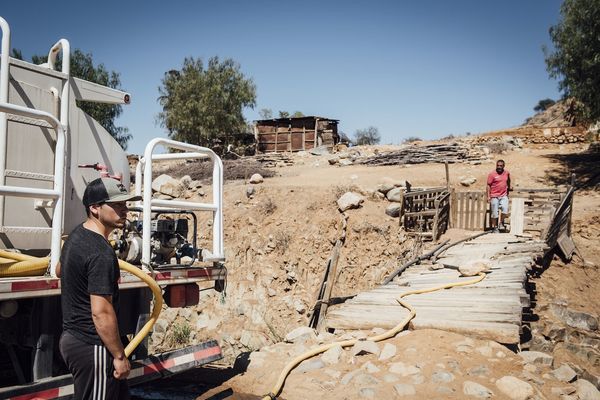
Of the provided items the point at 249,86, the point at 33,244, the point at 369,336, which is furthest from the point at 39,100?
the point at 249,86

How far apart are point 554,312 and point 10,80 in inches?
350

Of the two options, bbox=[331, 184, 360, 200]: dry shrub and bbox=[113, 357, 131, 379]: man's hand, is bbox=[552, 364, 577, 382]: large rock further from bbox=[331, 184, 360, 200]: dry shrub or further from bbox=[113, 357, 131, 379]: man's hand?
bbox=[331, 184, 360, 200]: dry shrub

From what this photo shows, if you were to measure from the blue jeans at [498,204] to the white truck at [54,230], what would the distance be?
9.78m

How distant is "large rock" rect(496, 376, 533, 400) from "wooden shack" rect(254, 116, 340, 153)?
27969 millimetres

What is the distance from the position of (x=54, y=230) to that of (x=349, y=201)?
36.9ft

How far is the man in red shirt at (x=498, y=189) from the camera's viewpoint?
479 inches

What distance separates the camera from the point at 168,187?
57.4 feet

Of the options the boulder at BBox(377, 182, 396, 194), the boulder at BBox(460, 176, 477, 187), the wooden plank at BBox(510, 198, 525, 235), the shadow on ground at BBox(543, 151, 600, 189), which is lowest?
the wooden plank at BBox(510, 198, 525, 235)

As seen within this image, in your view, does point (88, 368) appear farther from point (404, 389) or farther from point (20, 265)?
point (404, 389)

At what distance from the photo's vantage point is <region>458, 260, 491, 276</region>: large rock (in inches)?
305

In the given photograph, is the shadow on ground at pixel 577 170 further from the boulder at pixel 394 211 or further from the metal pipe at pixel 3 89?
the metal pipe at pixel 3 89

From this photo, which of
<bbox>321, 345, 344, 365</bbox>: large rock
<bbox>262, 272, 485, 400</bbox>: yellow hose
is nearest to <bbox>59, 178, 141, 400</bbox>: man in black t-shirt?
<bbox>262, 272, 485, 400</bbox>: yellow hose

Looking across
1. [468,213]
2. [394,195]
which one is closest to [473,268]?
[468,213]

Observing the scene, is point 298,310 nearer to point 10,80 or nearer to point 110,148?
point 110,148
